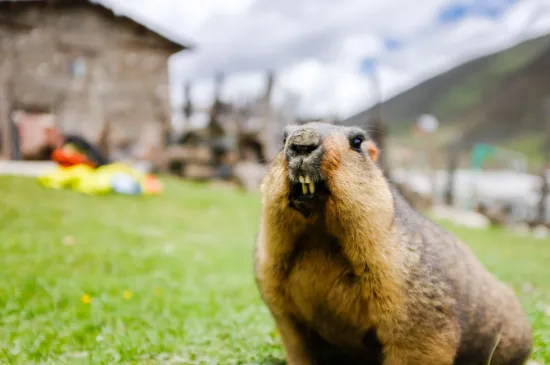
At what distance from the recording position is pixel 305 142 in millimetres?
2363

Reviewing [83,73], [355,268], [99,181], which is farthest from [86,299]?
[83,73]

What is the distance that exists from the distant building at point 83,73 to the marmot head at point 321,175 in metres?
18.3

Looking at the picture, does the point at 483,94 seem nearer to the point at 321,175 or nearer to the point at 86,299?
the point at 86,299

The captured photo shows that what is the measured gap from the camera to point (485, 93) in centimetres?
13762

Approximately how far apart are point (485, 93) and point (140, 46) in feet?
442

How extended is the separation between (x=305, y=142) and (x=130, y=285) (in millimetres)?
4140

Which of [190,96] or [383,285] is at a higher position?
[190,96]

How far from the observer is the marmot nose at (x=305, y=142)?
2363 millimetres

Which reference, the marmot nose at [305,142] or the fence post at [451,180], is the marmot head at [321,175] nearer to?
the marmot nose at [305,142]

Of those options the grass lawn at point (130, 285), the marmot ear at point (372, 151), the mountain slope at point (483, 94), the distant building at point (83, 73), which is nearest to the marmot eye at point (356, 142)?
the marmot ear at point (372, 151)

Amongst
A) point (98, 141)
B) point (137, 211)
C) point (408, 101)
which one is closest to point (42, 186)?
point (137, 211)

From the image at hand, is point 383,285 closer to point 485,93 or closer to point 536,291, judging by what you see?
point 536,291

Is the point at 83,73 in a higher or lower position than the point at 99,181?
higher

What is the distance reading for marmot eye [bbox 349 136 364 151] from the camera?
104 inches
